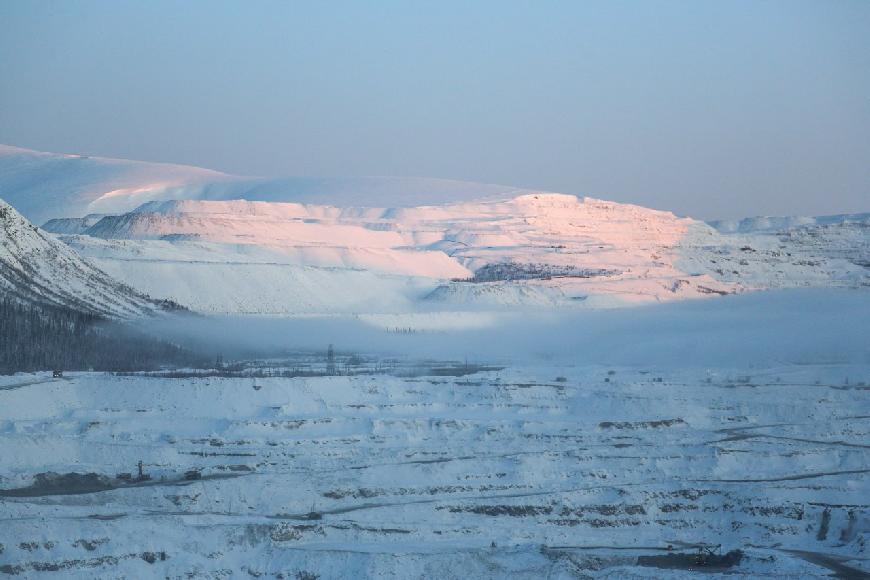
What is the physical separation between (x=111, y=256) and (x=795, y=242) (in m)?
96.1

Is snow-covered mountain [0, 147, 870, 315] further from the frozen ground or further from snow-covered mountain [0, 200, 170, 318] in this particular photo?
the frozen ground

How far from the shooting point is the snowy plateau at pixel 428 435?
3772 centimetres

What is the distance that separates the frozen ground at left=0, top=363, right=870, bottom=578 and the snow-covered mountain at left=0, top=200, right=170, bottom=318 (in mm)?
22901

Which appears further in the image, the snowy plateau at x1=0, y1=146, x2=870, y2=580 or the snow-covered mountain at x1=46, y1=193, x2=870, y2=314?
the snow-covered mountain at x1=46, y1=193, x2=870, y2=314

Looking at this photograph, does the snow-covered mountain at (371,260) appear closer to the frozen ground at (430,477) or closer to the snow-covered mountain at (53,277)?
the snow-covered mountain at (53,277)

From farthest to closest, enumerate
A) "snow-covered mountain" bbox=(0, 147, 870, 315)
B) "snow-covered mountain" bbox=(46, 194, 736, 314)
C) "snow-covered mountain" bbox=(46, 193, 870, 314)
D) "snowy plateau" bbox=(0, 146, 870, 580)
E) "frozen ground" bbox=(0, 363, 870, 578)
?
"snow-covered mountain" bbox=(46, 193, 870, 314), "snow-covered mountain" bbox=(0, 147, 870, 315), "snow-covered mountain" bbox=(46, 194, 736, 314), "snowy plateau" bbox=(0, 146, 870, 580), "frozen ground" bbox=(0, 363, 870, 578)

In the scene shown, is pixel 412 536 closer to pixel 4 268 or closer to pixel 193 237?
pixel 4 268

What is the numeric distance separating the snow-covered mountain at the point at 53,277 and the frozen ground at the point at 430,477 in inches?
902

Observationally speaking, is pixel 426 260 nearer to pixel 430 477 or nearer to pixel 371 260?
pixel 371 260

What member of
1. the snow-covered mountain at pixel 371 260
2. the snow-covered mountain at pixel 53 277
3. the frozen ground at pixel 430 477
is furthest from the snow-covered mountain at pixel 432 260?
the frozen ground at pixel 430 477

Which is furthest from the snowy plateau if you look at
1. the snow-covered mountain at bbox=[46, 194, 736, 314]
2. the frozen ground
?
the snow-covered mountain at bbox=[46, 194, 736, 314]

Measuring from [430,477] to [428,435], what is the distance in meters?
7.96

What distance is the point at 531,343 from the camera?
95.4 metres

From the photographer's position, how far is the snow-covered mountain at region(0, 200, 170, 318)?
83.9m
